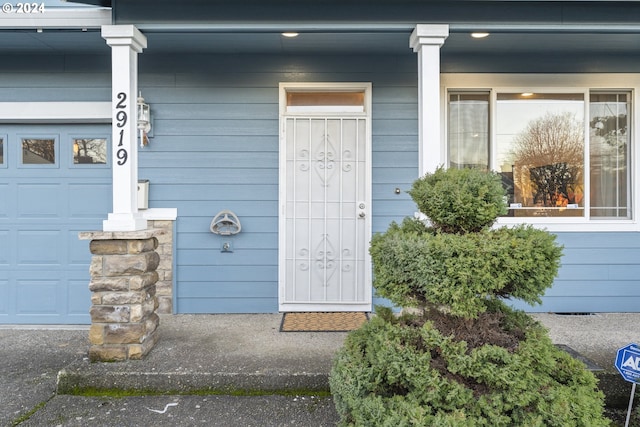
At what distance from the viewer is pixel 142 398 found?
2.54 metres

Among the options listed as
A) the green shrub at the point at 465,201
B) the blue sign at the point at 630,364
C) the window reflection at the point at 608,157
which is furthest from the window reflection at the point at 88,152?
the window reflection at the point at 608,157

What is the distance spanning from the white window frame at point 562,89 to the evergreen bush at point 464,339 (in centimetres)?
212

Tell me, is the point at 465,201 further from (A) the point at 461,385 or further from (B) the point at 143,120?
(B) the point at 143,120

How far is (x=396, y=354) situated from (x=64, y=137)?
360 centimetres

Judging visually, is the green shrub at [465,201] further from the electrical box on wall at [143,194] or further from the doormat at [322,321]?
the electrical box on wall at [143,194]

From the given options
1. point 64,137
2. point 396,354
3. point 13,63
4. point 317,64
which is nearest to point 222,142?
point 317,64

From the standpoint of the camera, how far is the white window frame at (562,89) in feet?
12.8

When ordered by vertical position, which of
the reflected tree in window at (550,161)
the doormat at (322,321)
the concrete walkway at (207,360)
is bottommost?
the concrete walkway at (207,360)

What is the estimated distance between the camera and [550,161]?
4000 millimetres

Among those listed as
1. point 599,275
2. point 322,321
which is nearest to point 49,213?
point 322,321

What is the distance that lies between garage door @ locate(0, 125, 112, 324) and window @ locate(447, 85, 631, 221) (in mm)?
3341

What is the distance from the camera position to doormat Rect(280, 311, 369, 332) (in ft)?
11.2

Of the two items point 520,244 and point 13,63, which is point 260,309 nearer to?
point 520,244

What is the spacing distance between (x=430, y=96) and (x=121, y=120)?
211 centimetres
